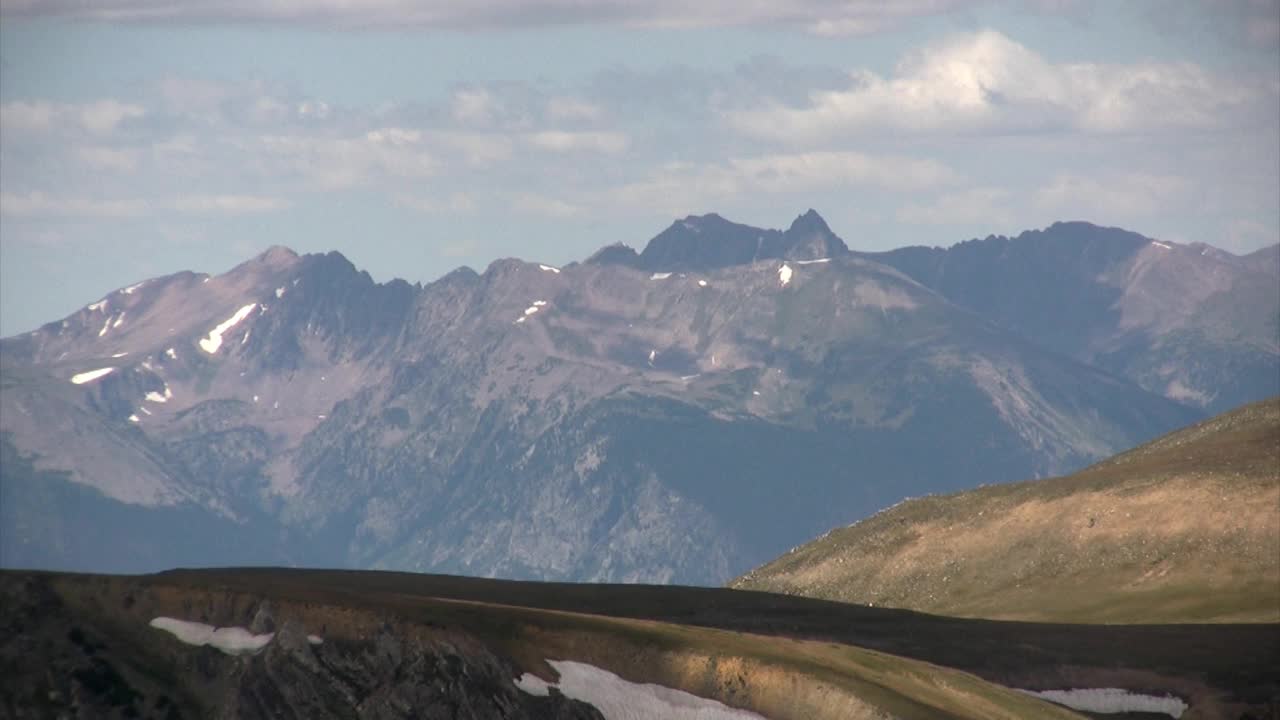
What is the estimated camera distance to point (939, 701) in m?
105

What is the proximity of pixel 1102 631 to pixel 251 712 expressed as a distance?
7009cm

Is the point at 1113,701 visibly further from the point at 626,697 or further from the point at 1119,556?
the point at 1119,556

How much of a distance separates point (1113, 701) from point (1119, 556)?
58125 mm

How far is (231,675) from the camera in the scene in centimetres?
9175

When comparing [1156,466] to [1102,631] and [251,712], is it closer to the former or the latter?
[1102,631]

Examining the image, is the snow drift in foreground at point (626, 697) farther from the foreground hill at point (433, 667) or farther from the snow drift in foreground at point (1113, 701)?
the snow drift in foreground at point (1113, 701)

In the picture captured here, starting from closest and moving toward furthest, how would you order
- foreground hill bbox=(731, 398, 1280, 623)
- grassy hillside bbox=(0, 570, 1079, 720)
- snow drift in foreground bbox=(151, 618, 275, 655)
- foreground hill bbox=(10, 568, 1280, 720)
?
foreground hill bbox=(10, 568, 1280, 720), grassy hillside bbox=(0, 570, 1079, 720), snow drift in foreground bbox=(151, 618, 275, 655), foreground hill bbox=(731, 398, 1280, 623)

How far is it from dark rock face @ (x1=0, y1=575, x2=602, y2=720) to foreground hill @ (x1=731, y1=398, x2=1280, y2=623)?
73.6 metres

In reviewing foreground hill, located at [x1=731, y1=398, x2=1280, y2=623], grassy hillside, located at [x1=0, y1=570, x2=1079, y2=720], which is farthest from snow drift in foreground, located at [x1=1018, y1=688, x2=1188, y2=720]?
foreground hill, located at [x1=731, y1=398, x2=1280, y2=623]

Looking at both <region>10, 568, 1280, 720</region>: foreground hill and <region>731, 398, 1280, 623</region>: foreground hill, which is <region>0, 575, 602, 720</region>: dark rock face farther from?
<region>731, 398, 1280, 623</region>: foreground hill

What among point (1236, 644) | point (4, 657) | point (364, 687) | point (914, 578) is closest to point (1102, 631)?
point (1236, 644)

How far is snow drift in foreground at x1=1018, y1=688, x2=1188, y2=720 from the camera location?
12044 centimetres

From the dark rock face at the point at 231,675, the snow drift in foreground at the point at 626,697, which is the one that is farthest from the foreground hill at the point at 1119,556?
the dark rock face at the point at 231,675

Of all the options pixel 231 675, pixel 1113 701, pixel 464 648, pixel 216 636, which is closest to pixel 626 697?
pixel 464 648
